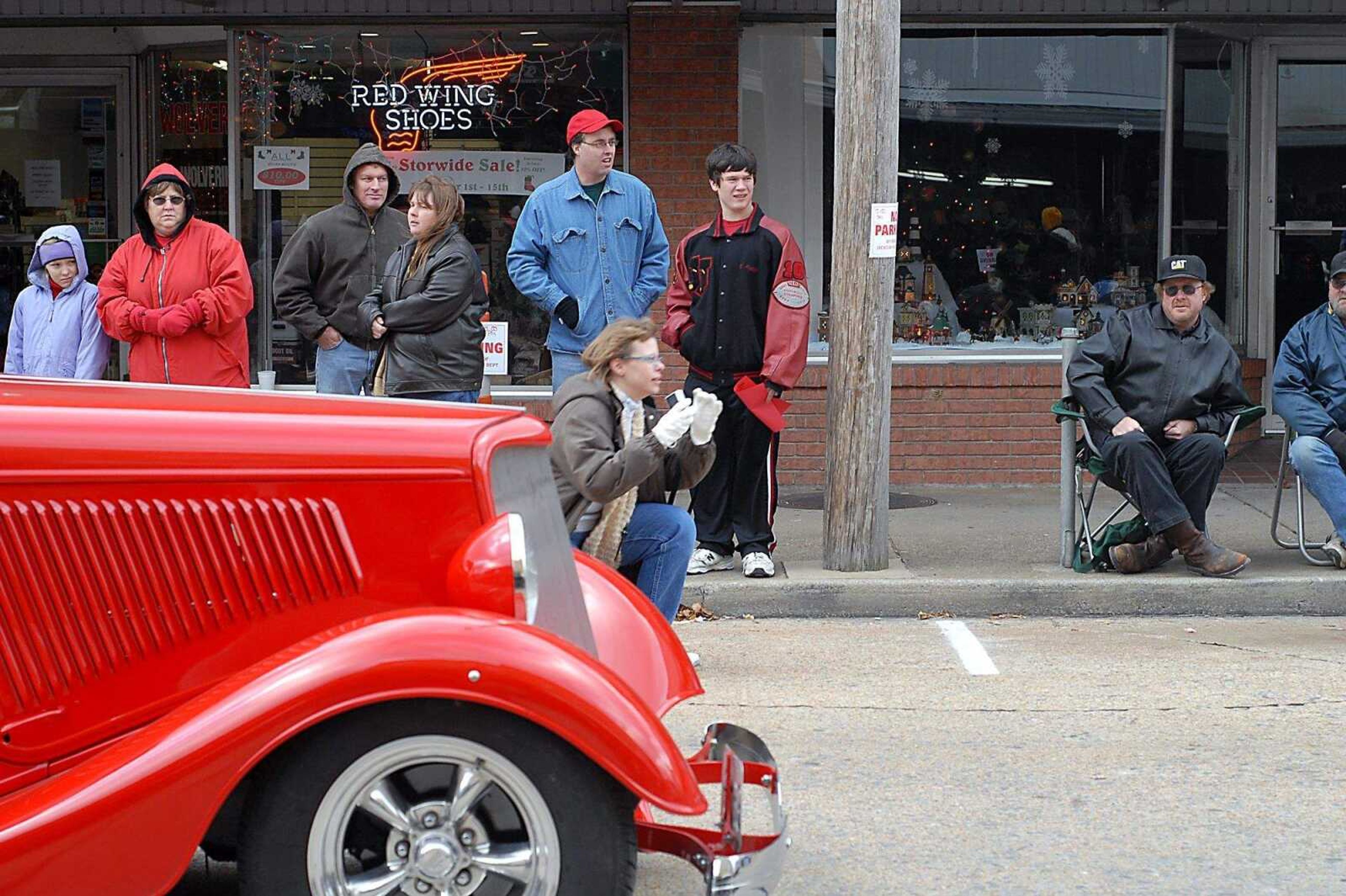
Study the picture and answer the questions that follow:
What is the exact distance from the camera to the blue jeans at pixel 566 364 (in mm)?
7766

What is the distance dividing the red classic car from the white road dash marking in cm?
284

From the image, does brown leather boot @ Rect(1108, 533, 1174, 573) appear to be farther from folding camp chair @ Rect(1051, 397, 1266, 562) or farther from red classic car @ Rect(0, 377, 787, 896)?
red classic car @ Rect(0, 377, 787, 896)

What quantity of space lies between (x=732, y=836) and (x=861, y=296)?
4.55 meters

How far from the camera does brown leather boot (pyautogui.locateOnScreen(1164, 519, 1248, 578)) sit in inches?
299

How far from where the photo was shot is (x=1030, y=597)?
7617 millimetres

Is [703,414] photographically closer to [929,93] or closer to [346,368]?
[346,368]

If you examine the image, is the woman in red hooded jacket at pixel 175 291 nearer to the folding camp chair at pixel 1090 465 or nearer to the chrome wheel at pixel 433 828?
the folding camp chair at pixel 1090 465

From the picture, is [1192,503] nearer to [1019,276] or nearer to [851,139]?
[851,139]

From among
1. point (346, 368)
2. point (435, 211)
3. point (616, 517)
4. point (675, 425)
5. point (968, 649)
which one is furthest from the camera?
point (346, 368)

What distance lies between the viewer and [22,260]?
12.0 metres

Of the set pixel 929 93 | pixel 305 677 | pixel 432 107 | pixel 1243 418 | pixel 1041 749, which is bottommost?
pixel 1041 749

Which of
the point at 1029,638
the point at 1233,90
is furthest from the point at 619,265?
the point at 1233,90

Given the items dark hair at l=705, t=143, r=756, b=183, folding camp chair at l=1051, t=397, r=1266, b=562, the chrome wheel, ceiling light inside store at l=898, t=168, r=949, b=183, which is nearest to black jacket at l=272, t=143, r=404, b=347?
dark hair at l=705, t=143, r=756, b=183

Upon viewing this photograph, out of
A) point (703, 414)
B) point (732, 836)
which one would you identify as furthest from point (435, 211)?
point (732, 836)
